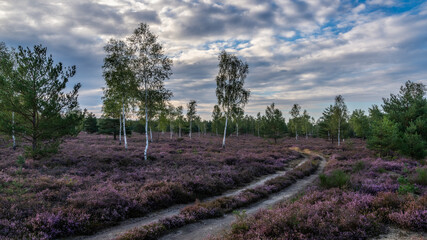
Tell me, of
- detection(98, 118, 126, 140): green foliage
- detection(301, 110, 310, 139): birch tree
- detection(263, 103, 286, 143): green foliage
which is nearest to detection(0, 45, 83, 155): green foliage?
detection(98, 118, 126, 140): green foliage

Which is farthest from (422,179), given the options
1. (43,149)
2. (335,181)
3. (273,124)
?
(273,124)

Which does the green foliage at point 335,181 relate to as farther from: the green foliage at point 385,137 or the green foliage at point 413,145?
the green foliage at point 413,145

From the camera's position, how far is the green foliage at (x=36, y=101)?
16969 millimetres

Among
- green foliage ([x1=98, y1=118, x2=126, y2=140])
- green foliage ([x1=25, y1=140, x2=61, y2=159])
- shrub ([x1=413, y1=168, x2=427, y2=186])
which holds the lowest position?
shrub ([x1=413, y1=168, x2=427, y2=186])

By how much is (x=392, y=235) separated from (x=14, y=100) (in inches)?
968

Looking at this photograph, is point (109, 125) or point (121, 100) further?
point (109, 125)

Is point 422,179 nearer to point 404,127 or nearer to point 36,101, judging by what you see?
point 404,127

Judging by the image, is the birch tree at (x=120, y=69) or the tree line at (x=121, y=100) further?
the birch tree at (x=120, y=69)

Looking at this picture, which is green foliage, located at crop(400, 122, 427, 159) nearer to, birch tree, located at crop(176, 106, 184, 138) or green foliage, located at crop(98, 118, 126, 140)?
green foliage, located at crop(98, 118, 126, 140)

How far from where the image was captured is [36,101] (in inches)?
688

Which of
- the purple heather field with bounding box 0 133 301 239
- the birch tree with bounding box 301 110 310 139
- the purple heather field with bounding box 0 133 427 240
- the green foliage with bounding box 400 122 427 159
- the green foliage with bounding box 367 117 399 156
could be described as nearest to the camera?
the purple heather field with bounding box 0 133 427 240

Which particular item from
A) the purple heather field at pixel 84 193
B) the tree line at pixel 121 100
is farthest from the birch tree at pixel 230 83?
the purple heather field at pixel 84 193

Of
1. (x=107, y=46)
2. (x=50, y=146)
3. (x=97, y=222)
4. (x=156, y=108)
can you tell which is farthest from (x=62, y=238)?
(x=107, y=46)

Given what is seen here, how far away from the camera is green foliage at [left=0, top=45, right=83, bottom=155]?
1697cm
